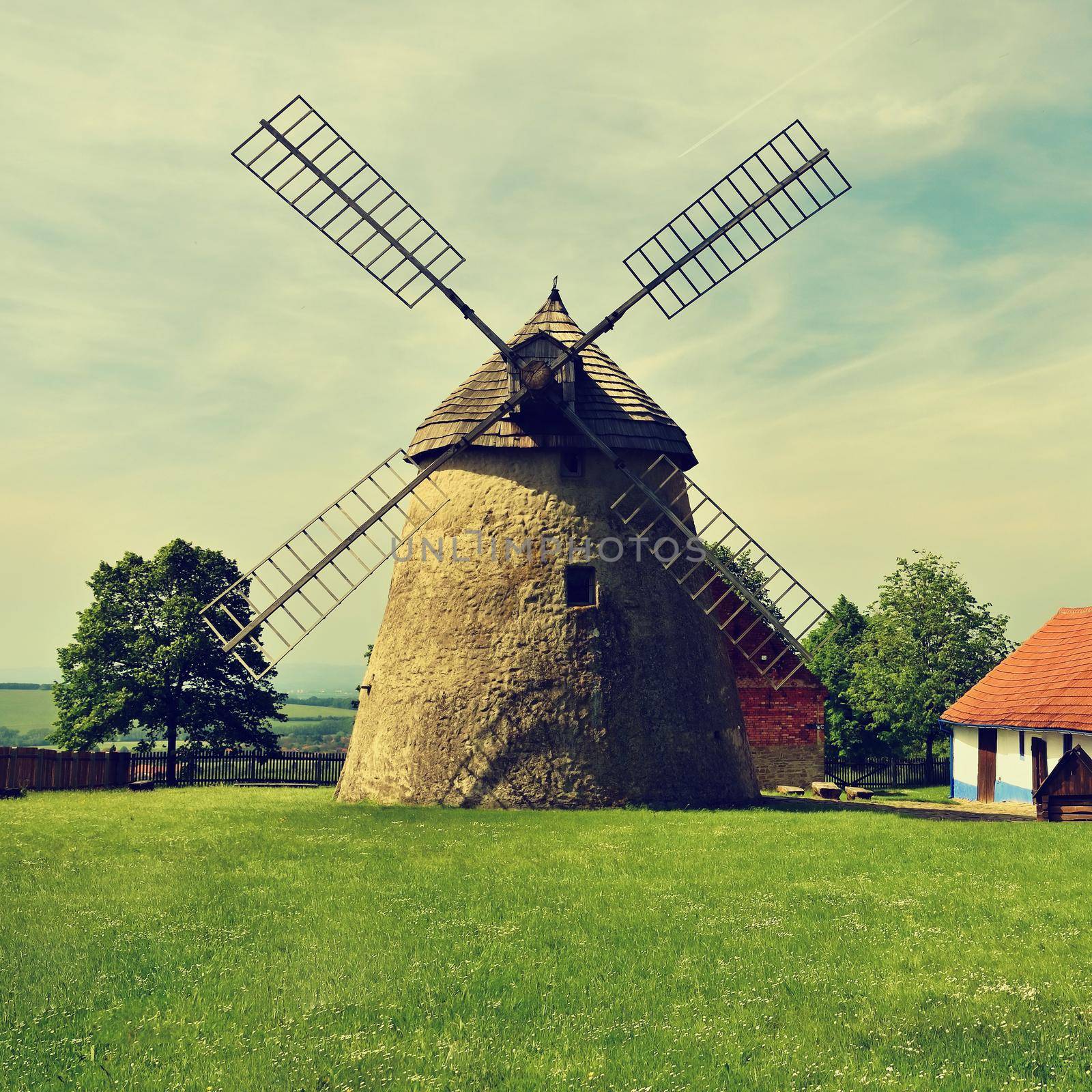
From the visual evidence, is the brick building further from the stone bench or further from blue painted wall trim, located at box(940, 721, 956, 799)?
blue painted wall trim, located at box(940, 721, 956, 799)

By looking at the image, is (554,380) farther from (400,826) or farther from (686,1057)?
(686,1057)

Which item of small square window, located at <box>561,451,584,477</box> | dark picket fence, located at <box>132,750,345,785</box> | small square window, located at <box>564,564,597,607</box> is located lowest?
dark picket fence, located at <box>132,750,345,785</box>

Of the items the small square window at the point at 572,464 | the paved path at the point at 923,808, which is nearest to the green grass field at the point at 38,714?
the paved path at the point at 923,808

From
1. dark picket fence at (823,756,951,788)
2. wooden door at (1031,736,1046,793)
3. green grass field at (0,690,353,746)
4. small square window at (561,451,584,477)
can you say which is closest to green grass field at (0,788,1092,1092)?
small square window at (561,451,584,477)

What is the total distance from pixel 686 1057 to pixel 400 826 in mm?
10377

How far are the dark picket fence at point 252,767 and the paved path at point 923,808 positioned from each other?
44.7 ft

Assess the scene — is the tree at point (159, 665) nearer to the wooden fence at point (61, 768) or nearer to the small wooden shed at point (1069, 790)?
the wooden fence at point (61, 768)

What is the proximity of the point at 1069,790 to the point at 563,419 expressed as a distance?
37.8 feet

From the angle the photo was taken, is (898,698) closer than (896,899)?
No

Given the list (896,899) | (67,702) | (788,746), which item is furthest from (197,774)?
(896,899)

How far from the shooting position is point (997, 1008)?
758 cm

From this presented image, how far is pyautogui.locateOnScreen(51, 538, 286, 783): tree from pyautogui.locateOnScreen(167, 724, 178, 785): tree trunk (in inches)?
1.6

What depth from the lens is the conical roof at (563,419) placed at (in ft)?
66.7

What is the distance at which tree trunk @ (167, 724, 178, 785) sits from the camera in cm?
3097
